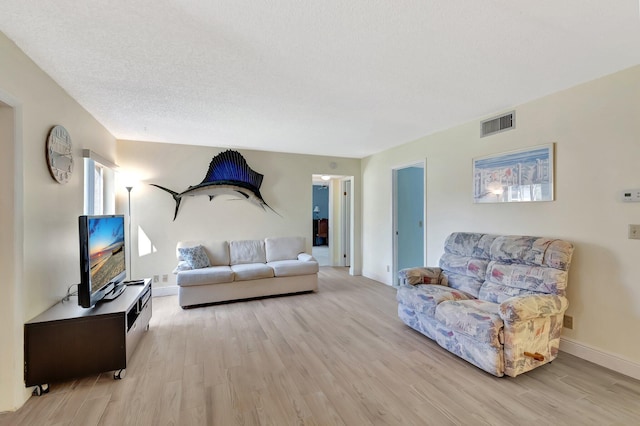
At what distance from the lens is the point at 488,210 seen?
330cm

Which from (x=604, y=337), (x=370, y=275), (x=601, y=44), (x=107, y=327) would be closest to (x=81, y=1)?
(x=107, y=327)

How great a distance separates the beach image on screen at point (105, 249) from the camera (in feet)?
7.50

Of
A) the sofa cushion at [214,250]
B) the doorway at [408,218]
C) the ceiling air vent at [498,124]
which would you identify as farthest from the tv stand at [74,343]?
the ceiling air vent at [498,124]

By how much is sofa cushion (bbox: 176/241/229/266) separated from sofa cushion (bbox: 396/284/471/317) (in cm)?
279

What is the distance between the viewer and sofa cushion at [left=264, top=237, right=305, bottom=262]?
15.8 feet

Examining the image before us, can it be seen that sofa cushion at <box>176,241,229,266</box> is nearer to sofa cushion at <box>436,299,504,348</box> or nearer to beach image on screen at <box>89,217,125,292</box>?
beach image on screen at <box>89,217,125,292</box>

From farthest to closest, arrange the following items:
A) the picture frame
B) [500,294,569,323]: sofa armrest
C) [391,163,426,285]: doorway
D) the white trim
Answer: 1. [391,163,426,285]: doorway
2. the white trim
3. the picture frame
4. [500,294,569,323]: sofa armrest

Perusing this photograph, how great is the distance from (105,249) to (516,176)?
414 cm

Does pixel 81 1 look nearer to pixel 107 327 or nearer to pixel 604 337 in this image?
pixel 107 327

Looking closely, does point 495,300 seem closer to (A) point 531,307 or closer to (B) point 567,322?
(A) point 531,307

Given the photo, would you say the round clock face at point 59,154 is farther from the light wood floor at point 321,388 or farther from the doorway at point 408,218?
the doorway at point 408,218

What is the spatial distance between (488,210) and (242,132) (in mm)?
3328

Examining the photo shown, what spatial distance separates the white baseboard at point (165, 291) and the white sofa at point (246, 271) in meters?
0.57

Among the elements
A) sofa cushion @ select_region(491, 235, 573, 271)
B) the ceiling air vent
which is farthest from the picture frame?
sofa cushion @ select_region(491, 235, 573, 271)
